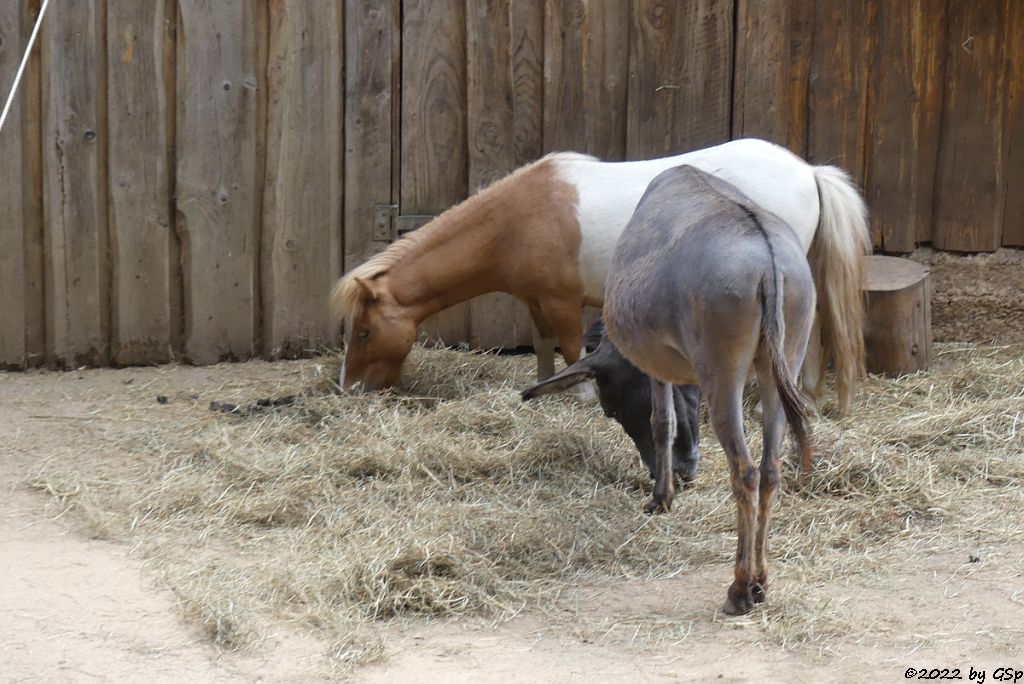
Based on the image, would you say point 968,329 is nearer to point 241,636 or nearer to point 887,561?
point 887,561

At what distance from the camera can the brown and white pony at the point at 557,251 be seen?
5.90m

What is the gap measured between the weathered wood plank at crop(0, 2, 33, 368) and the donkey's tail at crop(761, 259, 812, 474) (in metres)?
4.64

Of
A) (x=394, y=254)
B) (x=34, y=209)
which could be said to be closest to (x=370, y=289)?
(x=394, y=254)

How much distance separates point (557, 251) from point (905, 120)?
7.88ft

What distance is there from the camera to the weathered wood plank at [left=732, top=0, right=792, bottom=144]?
22.7 feet

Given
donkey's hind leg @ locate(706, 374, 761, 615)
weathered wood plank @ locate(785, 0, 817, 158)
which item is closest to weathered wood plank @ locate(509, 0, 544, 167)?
weathered wood plank @ locate(785, 0, 817, 158)

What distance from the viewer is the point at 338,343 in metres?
7.18

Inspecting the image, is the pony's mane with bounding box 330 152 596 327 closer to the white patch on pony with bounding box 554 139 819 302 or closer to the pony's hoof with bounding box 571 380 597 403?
the white patch on pony with bounding box 554 139 819 302

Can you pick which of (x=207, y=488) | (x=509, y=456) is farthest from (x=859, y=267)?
(x=207, y=488)

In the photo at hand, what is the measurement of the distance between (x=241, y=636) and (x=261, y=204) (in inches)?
152

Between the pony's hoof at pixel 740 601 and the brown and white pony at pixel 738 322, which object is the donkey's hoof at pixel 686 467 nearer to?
the brown and white pony at pixel 738 322

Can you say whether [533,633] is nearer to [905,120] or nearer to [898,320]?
[898,320]

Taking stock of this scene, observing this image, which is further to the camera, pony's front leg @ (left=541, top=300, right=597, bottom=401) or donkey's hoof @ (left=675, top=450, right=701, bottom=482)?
pony's front leg @ (left=541, top=300, right=597, bottom=401)

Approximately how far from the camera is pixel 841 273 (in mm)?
5879
